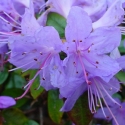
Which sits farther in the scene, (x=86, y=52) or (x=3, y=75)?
(x=3, y=75)

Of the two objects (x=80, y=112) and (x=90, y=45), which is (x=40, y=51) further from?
(x=80, y=112)

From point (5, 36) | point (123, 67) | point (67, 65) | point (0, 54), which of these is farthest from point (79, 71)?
point (0, 54)

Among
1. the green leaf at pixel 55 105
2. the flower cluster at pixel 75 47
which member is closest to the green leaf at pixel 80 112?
the flower cluster at pixel 75 47

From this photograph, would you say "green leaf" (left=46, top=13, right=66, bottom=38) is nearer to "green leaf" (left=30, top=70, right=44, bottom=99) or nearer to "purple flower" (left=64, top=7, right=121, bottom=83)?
"purple flower" (left=64, top=7, right=121, bottom=83)

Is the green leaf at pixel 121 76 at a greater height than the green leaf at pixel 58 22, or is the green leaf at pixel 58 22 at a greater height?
the green leaf at pixel 58 22

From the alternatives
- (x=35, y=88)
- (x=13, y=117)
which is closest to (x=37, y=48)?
(x=35, y=88)

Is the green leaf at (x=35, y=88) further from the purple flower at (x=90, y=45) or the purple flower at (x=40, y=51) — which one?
the purple flower at (x=90, y=45)

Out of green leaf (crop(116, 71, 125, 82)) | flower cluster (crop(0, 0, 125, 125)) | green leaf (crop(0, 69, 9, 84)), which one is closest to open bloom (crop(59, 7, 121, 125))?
flower cluster (crop(0, 0, 125, 125))
